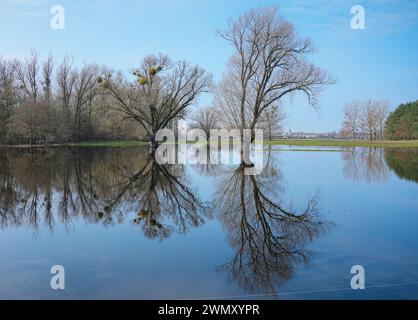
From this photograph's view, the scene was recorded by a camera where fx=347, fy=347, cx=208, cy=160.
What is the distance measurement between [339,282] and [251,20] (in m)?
26.0

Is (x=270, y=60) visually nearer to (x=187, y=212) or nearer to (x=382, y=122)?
(x=187, y=212)

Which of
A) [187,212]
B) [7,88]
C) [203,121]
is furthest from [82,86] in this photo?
[187,212]

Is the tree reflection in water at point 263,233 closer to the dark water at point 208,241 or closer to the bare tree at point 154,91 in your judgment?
the dark water at point 208,241

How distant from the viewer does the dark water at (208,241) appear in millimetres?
4391

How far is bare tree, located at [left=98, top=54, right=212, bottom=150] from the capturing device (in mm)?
33906

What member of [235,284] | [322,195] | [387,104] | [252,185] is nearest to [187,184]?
[252,185]

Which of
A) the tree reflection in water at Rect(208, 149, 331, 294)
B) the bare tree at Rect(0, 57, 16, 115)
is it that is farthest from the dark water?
the bare tree at Rect(0, 57, 16, 115)

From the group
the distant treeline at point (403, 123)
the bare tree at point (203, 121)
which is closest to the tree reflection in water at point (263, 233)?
the distant treeline at point (403, 123)

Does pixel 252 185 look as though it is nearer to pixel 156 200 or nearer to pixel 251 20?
pixel 156 200

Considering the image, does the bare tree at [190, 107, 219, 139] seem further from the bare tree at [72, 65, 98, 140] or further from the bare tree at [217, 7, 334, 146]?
the bare tree at [217, 7, 334, 146]

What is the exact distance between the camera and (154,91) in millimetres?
34594

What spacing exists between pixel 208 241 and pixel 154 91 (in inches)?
1178

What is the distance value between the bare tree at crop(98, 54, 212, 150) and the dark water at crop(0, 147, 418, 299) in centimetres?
2280

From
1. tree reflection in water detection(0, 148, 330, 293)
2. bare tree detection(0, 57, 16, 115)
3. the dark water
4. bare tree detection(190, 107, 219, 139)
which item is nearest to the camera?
the dark water
